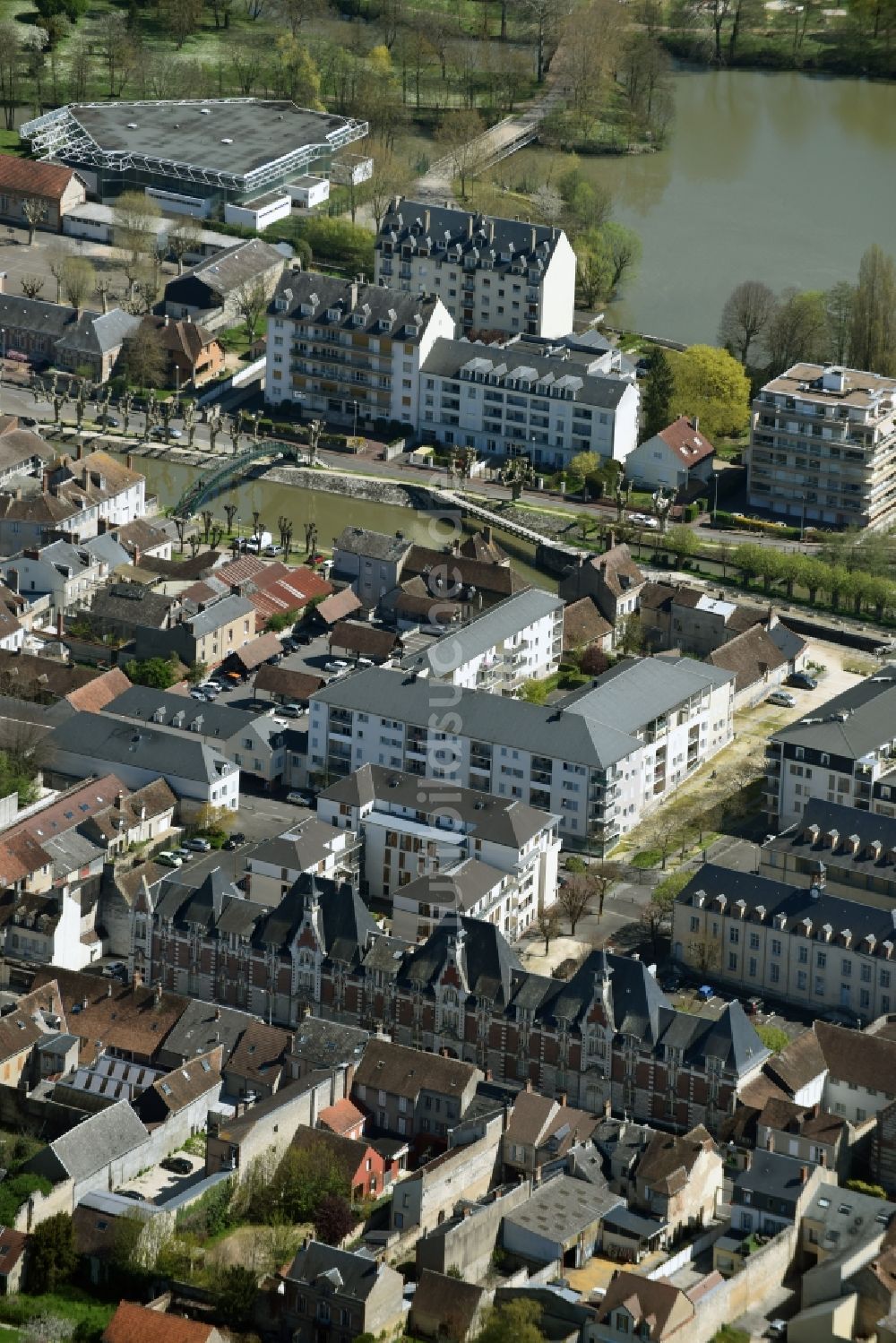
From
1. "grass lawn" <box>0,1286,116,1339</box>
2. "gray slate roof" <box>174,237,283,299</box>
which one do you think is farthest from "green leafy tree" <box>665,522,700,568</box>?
"grass lawn" <box>0,1286,116,1339</box>

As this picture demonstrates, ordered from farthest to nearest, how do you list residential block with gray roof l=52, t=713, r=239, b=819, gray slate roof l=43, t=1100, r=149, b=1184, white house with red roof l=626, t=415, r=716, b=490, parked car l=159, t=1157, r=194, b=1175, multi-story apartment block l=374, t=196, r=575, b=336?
multi-story apartment block l=374, t=196, r=575, b=336
white house with red roof l=626, t=415, r=716, b=490
residential block with gray roof l=52, t=713, r=239, b=819
parked car l=159, t=1157, r=194, b=1175
gray slate roof l=43, t=1100, r=149, b=1184

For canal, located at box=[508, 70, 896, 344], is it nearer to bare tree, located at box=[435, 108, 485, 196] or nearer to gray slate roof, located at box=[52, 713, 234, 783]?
bare tree, located at box=[435, 108, 485, 196]

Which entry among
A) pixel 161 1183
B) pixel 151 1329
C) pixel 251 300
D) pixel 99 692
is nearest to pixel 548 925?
pixel 161 1183

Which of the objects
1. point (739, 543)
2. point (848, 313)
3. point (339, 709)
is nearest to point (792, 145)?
point (848, 313)

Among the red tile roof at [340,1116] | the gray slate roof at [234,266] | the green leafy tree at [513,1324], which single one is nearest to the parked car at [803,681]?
the red tile roof at [340,1116]

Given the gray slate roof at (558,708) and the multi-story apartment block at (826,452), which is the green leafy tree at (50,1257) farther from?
the multi-story apartment block at (826,452)

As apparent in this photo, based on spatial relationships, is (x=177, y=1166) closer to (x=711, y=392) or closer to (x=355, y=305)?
(x=711, y=392)
